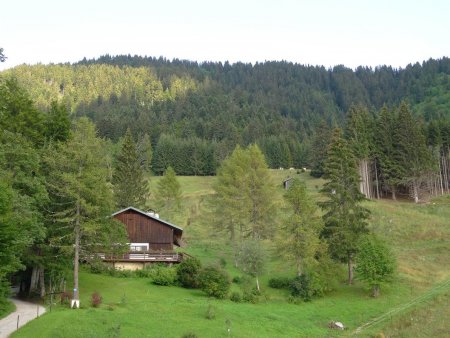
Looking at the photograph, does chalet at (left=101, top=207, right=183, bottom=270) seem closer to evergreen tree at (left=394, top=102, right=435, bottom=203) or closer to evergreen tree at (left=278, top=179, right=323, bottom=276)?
evergreen tree at (left=278, top=179, right=323, bottom=276)

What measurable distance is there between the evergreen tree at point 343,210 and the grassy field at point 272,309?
2.51m

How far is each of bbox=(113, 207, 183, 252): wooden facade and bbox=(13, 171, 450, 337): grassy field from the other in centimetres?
491

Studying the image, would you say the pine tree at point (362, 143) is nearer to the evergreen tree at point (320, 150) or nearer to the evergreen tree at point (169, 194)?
the evergreen tree at point (320, 150)

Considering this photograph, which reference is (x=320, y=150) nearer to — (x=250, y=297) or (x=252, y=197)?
(x=252, y=197)

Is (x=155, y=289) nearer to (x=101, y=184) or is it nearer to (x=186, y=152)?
(x=101, y=184)

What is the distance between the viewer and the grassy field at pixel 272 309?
2838 cm

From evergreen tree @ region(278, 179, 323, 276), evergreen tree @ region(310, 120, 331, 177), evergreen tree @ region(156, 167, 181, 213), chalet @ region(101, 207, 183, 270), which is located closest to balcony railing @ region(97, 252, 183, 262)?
chalet @ region(101, 207, 183, 270)

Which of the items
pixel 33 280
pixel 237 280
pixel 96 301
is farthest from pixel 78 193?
pixel 237 280

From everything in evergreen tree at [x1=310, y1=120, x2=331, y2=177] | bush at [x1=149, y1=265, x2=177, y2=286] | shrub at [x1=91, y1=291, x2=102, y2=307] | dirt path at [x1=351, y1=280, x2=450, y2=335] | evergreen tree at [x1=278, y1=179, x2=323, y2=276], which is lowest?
dirt path at [x1=351, y1=280, x2=450, y2=335]

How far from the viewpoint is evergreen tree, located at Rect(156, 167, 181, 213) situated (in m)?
79.4

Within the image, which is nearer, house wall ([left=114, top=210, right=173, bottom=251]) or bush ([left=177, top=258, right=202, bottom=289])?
bush ([left=177, top=258, right=202, bottom=289])

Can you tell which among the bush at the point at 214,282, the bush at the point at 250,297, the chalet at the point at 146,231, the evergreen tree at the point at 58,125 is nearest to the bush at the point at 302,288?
the bush at the point at 250,297

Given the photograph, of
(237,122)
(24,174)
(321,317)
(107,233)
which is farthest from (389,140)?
(237,122)

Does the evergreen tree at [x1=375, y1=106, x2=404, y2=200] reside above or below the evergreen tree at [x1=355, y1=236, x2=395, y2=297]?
above
